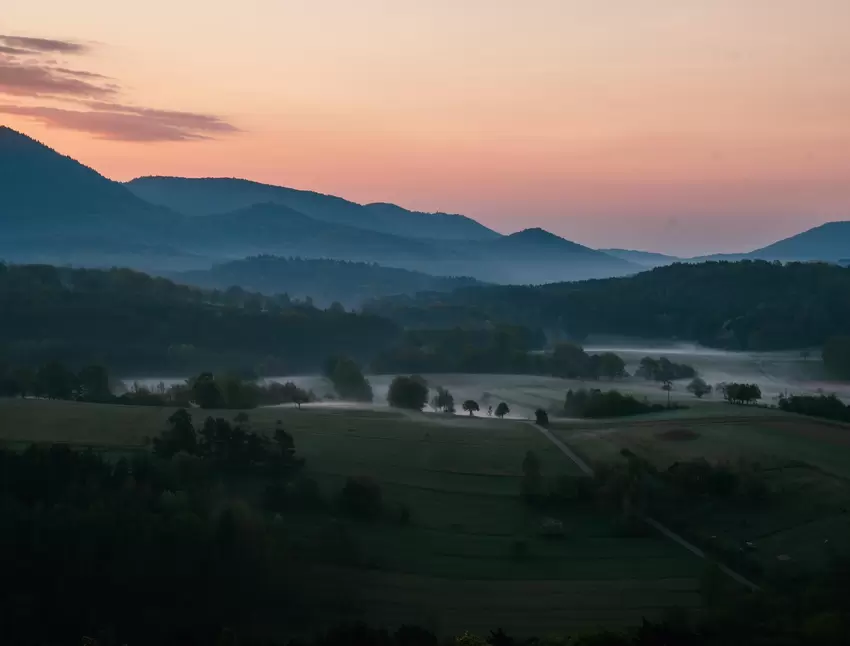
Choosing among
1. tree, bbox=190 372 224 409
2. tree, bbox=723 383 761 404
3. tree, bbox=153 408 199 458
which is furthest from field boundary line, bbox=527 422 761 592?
tree, bbox=190 372 224 409

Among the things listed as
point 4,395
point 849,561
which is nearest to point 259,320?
point 4,395

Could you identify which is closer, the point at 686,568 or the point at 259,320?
the point at 686,568

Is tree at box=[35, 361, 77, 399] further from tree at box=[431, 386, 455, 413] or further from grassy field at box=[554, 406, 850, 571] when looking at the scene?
grassy field at box=[554, 406, 850, 571]

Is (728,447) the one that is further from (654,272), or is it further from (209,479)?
(654,272)

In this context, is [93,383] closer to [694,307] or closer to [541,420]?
[541,420]

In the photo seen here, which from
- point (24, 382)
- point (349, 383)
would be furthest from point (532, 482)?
point (349, 383)

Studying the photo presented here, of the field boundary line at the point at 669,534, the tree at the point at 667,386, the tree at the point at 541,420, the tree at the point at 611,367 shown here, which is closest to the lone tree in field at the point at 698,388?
A: the tree at the point at 667,386

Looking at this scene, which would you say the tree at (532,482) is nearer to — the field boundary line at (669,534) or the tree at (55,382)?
the field boundary line at (669,534)

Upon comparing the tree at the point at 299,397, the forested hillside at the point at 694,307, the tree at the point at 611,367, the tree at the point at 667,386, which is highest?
the forested hillside at the point at 694,307
